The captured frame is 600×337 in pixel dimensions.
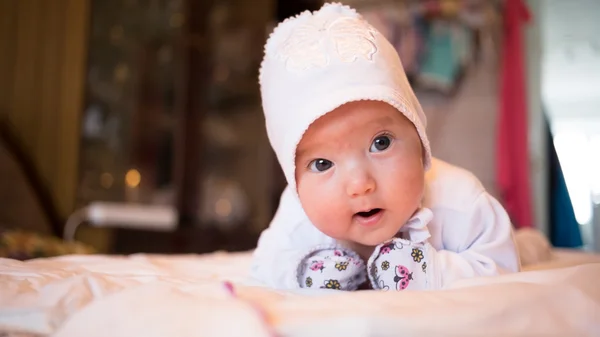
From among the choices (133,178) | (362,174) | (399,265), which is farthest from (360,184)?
(133,178)

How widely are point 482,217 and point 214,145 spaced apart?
210cm

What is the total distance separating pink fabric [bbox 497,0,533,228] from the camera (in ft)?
8.32

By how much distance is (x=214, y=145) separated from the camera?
2820mm

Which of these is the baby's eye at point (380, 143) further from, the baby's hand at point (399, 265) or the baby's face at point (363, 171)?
the baby's hand at point (399, 265)

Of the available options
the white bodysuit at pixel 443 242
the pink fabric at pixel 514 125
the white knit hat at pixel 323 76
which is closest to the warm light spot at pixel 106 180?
the pink fabric at pixel 514 125

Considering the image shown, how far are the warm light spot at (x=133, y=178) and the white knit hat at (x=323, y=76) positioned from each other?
1900 mm

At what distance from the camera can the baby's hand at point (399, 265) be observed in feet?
2.50

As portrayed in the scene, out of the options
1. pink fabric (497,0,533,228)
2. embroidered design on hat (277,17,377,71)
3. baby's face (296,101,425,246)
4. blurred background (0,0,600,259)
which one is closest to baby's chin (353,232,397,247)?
baby's face (296,101,425,246)

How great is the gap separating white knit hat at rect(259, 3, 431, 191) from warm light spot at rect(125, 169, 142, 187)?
1.90 metres

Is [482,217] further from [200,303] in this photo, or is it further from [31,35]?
[31,35]

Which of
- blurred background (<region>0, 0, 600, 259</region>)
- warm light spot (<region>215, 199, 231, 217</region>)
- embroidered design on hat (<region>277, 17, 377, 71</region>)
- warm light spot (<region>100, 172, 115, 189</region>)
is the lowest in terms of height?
warm light spot (<region>215, 199, 231, 217</region>)

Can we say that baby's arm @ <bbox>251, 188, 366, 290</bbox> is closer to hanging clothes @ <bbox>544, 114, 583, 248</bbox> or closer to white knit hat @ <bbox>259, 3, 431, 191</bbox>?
white knit hat @ <bbox>259, 3, 431, 191</bbox>

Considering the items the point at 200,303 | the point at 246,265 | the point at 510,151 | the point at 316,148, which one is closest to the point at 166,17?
the point at 510,151

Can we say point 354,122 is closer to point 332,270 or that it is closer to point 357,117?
point 357,117
